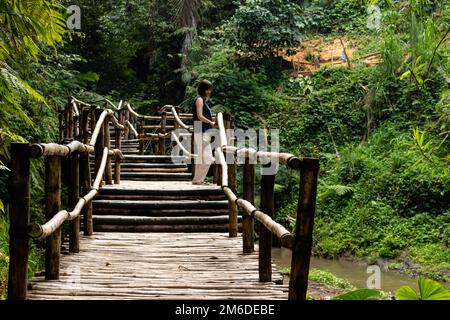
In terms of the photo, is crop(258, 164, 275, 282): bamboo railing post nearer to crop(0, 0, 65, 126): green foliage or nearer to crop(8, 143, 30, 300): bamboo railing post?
crop(8, 143, 30, 300): bamboo railing post

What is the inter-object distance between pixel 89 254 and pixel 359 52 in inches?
635

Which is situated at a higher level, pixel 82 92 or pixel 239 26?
pixel 239 26

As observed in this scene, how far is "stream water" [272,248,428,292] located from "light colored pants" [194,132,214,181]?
3428 mm

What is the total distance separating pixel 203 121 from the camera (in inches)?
328

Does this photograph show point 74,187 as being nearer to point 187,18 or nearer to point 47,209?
point 47,209

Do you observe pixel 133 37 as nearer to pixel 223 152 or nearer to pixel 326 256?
pixel 326 256

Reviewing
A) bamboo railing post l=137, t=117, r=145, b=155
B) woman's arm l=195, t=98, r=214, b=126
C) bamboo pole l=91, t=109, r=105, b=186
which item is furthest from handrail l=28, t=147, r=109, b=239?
bamboo railing post l=137, t=117, r=145, b=155

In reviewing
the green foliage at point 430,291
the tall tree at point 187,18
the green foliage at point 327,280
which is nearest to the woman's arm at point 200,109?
the green foliage at point 327,280

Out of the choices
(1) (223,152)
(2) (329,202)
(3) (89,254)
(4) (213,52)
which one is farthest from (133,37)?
(3) (89,254)

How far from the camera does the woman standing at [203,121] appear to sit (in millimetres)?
8180

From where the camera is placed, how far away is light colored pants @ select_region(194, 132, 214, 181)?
28.5 ft

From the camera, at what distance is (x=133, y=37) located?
2373cm

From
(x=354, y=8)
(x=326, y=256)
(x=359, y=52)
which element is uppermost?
(x=354, y=8)

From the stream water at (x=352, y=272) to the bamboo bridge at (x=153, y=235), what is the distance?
3909 millimetres
